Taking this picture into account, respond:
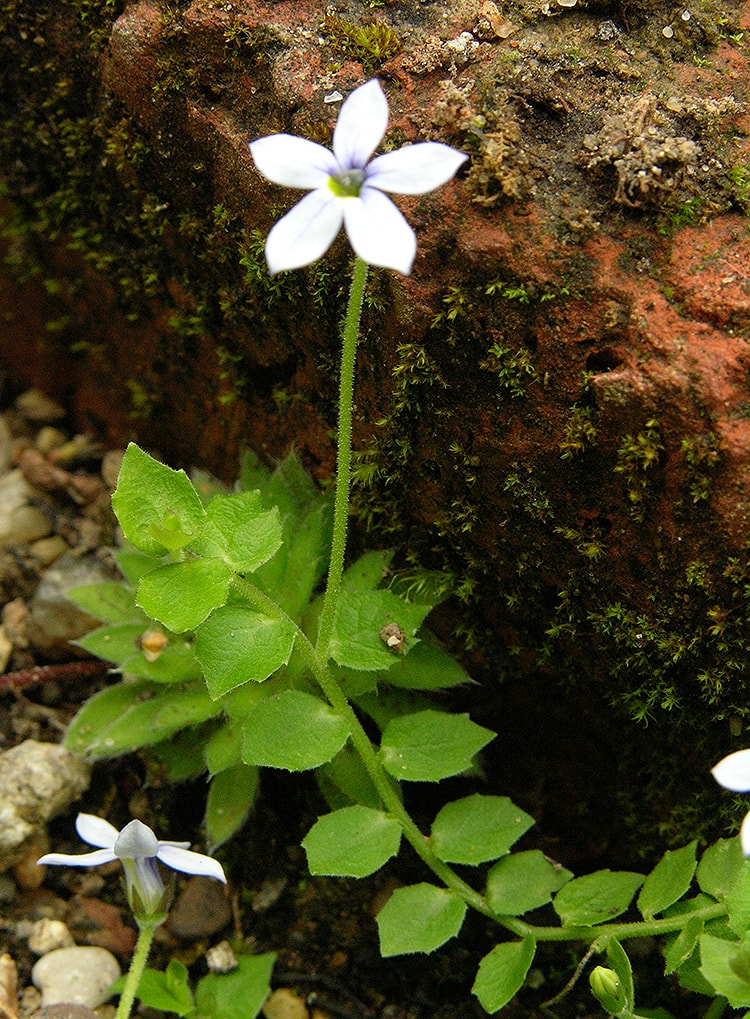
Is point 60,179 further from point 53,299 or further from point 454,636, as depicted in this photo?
point 454,636

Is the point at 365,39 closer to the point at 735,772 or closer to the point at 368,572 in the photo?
the point at 368,572

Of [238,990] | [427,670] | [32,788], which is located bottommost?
[238,990]

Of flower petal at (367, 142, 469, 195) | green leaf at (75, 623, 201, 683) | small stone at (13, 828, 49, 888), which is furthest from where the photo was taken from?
small stone at (13, 828, 49, 888)

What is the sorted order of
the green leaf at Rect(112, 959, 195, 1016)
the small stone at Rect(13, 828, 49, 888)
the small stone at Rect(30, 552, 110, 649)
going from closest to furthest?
the green leaf at Rect(112, 959, 195, 1016) < the small stone at Rect(13, 828, 49, 888) < the small stone at Rect(30, 552, 110, 649)

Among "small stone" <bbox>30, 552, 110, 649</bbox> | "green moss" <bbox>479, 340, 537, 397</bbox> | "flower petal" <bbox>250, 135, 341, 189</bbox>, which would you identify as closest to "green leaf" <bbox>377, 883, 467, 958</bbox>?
"green moss" <bbox>479, 340, 537, 397</bbox>

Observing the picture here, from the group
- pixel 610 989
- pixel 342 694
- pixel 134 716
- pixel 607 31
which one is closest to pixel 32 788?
pixel 134 716

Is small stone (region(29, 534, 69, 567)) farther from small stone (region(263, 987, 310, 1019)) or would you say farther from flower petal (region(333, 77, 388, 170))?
flower petal (region(333, 77, 388, 170))
